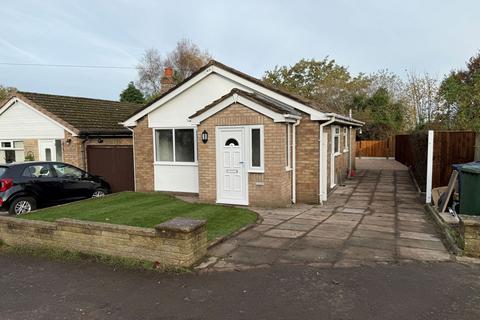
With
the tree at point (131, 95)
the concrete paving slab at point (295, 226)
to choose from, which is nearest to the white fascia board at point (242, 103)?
the concrete paving slab at point (295, 226)

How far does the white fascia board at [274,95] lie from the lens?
10180mm

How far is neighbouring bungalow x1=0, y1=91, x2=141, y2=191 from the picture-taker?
552 inches

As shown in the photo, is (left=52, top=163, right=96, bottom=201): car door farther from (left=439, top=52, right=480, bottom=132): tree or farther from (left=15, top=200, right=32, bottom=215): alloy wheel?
(left=439, top=52, right=480, bottom=132): tree

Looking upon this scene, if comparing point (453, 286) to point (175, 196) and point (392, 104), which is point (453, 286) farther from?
point (392, 104)

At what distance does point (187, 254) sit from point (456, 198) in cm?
646

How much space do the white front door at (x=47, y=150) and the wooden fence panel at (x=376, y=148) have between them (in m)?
27.0

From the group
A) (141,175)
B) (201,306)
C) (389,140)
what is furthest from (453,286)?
(389,140)

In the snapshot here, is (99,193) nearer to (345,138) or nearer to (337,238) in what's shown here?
(337,238)

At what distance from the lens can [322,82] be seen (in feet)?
121

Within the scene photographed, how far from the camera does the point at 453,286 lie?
4539 millimetres

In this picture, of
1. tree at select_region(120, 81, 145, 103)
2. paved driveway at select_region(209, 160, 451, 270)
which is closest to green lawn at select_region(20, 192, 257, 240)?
paved driveway at select_region(209, 160, 451, 270)

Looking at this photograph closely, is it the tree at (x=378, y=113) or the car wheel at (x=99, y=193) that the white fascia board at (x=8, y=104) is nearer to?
the car wheel at (x=99, y=193)

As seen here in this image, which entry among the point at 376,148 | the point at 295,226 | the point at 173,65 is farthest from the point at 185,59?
the point at 295,226

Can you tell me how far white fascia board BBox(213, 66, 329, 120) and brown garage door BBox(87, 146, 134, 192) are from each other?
4860 millimetres
